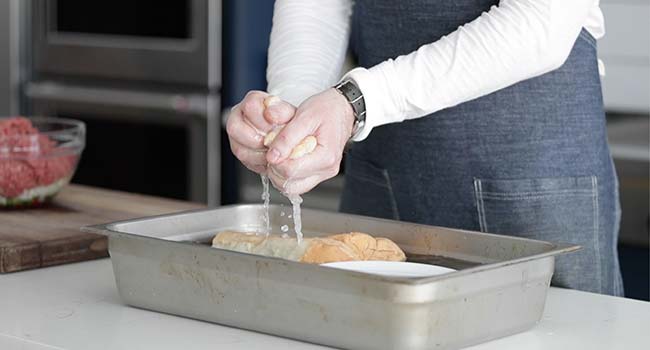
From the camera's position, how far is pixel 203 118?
9.36 feet

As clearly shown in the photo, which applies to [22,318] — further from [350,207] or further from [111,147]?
[111,147]

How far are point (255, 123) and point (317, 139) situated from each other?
8 centimetres

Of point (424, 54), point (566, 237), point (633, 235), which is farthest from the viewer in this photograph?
point (633, 235)

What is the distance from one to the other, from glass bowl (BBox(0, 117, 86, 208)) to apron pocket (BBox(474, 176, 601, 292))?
0.62m

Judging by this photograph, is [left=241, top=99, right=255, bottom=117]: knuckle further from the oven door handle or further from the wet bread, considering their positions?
the oven door handle

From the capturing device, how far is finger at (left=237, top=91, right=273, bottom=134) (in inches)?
51.3

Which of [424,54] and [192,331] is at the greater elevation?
[424,54]

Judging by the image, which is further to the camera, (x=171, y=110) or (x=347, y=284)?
(x=171, y=110)

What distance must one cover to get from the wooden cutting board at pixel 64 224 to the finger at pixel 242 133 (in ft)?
1.06

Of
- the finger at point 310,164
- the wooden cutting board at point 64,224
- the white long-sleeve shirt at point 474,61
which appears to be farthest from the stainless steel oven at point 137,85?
the finger at point 310,164

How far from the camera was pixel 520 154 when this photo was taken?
5.40ft

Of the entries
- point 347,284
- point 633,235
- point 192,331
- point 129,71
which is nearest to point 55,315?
point 192,331

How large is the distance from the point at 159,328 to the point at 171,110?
67.7 inches

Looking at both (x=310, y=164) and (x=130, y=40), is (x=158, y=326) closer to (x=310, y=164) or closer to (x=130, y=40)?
(x=310, y=164)
